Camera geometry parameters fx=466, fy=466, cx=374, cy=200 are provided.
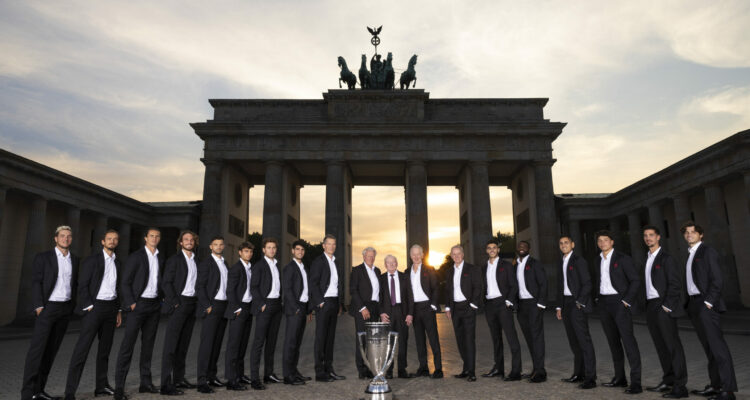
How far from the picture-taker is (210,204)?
106 ft

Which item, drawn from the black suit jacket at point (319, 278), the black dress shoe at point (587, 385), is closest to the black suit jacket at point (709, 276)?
the black dress shoe at point (587, 385)

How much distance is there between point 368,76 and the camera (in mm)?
35375

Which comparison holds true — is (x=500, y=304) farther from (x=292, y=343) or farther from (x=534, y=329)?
(x=292, y=343)

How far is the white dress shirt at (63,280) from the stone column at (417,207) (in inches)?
993

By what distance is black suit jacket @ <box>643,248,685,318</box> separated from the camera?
688cm

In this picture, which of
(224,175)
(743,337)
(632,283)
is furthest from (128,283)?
(224,175)

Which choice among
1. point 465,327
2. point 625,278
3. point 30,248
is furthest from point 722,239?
point 30,248

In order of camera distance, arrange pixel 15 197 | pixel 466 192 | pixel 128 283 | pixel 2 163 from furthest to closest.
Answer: pixel 466 192 → pixel 15 197 → pixel 2 163 → pixel 128 283

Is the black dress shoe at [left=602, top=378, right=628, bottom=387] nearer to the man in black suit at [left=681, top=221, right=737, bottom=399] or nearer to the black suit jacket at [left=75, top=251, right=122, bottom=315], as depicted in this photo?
the man in black suit at [left=681, top=221, right=737, bottom=399]

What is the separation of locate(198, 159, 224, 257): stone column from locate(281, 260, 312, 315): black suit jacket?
25349 millimetres

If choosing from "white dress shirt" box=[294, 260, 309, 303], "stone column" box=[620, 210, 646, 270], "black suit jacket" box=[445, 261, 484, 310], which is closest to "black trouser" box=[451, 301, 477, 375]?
"black suit jacket" box=[445, 261, 484, 310]

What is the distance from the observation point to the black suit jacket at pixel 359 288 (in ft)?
27.5

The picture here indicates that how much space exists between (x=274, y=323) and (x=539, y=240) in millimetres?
27445

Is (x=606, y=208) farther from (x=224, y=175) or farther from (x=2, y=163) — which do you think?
(x=2, y=163)
